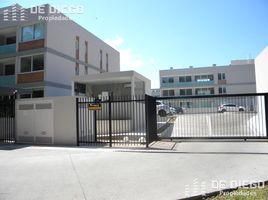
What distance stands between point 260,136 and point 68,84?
62.9ft

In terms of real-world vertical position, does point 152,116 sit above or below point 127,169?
above

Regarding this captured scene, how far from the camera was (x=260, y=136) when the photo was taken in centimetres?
1280

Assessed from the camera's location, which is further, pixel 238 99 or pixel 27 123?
pixel 27 123

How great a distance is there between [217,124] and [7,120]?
12.4 meters

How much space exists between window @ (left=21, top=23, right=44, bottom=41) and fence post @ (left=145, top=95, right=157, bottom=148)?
15.1 metres

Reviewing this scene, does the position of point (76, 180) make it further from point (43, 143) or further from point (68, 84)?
point (68, 84)

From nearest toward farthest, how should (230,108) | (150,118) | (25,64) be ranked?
(150,118), (230,108), (25,64)

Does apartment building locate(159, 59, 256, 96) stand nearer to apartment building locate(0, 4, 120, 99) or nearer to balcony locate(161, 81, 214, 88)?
balcony locate(161, 81, 214, 88)

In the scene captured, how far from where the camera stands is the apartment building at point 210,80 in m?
56.3

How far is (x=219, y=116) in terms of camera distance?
50.9ft

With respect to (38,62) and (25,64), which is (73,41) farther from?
(25,64)

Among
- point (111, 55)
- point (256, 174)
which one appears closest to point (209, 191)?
point (256, 174)

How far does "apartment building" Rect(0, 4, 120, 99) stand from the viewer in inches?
938

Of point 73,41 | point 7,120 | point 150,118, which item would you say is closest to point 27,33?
point 73,41
